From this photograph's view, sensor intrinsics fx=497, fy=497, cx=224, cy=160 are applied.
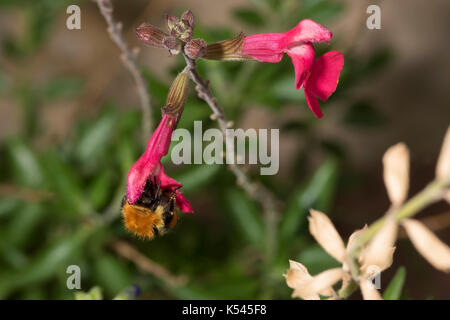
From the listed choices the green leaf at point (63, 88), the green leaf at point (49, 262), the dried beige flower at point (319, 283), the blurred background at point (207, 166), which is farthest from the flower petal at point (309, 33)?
the green leaf at point (63, 88)

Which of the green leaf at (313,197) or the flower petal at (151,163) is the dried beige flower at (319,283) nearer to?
the flower petal at (151,163)

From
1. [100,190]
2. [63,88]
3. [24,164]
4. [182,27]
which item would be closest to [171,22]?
[182,27]

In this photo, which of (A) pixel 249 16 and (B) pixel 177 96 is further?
(A) pixel 249 16

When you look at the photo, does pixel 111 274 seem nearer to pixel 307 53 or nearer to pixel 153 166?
pixel 153 166

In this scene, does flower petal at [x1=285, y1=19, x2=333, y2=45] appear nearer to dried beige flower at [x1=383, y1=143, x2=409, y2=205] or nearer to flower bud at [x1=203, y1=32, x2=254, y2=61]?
flower bud at [x1=203, y1=32, x2=254, y2=61]

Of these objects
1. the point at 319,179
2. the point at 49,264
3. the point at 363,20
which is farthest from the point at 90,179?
the point at 363,20

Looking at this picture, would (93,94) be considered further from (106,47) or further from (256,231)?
(256,231)
